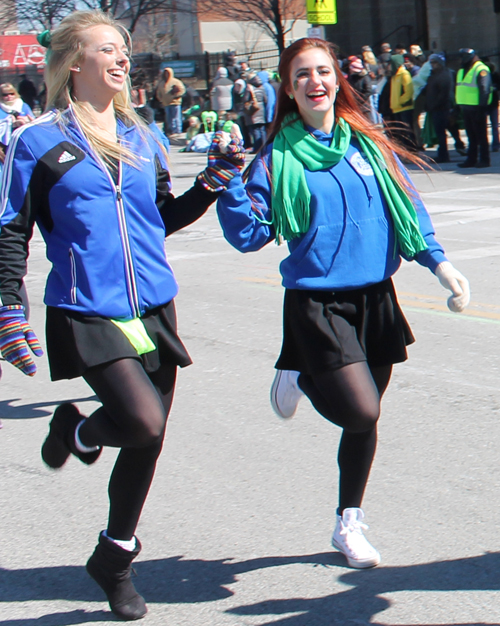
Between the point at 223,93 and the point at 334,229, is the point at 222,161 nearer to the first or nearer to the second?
the point at 334,229

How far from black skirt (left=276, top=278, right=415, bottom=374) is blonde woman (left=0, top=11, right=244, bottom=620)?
1.39 ft

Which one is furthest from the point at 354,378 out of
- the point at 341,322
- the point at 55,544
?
the point at 55,544

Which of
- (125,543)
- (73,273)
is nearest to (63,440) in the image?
(125,543)

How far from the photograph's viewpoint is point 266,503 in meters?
3.80

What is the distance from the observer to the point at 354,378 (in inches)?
120

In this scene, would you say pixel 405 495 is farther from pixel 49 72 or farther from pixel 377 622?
pixel 49 72

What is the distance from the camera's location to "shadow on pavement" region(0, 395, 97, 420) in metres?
5.24

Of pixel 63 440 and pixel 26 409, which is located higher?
pixel 63 440

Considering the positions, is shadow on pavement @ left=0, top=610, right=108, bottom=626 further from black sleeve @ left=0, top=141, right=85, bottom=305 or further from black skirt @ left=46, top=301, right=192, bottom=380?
black sleeve @ left=0, top=141, right=85, bottom=305

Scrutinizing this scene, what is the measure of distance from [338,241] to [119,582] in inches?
52.0

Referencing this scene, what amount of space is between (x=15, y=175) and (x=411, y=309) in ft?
15.6

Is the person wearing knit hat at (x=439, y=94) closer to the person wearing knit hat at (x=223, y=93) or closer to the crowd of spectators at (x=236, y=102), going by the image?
the crowd of spectators at (x=236, y=102)

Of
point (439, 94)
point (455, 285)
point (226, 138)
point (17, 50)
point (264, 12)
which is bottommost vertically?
point (455, 285)

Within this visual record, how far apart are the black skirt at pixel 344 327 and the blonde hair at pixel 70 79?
0.77 m
